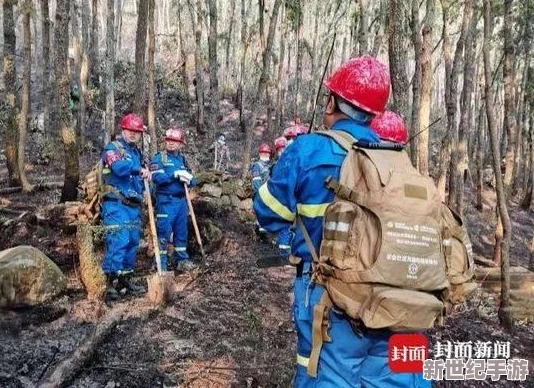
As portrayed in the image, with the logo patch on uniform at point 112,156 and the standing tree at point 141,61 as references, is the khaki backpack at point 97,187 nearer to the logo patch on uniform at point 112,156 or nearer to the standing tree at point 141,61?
the logo patch on uniform at point 112,156

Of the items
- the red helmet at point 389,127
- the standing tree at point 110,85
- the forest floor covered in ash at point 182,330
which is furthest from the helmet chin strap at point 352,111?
the standing tree at point 110,85

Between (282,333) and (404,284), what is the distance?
324cm

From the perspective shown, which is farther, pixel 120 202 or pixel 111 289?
pixel 120 202

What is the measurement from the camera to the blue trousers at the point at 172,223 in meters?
7.69

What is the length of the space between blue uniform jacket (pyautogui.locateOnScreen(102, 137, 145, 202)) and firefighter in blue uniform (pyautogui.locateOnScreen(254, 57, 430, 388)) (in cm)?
395

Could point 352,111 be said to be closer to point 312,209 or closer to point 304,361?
point 312,209

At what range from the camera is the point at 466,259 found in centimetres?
277

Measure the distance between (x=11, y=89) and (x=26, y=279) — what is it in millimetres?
6214

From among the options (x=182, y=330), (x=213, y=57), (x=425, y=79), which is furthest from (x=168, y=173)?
(x=213, y=57)

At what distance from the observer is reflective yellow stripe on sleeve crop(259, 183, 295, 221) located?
8.77 feet

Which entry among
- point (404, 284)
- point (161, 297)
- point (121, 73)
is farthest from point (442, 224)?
point (121, 73)

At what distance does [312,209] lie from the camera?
2.64m

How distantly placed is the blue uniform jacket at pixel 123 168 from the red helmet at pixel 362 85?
409 cm

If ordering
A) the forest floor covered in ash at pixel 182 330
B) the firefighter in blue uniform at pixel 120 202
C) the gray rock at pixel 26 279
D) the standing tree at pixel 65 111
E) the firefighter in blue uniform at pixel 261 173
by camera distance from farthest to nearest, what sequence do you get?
the firefighter in blue uniform at pixel 261 173 < the standing tree at pixel 65 111 < the firefighter in blue uniform at pixel 120 202 < the gray rock at pixel 26 279 < the forest floor covered in ash at pixel 182 330
